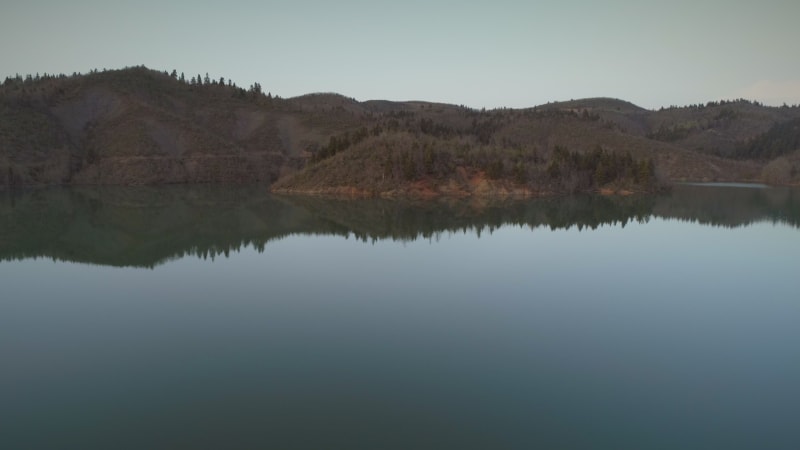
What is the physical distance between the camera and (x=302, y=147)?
113m

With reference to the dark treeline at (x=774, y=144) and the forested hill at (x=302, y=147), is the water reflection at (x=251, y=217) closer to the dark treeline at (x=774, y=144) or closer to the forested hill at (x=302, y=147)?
the forested hill at (x=302, y=147)

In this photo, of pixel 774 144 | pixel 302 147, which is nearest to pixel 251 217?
pixel 302 147

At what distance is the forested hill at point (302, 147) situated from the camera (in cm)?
6962

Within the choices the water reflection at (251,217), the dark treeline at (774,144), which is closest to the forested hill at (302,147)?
the dark treeline at (774,144)

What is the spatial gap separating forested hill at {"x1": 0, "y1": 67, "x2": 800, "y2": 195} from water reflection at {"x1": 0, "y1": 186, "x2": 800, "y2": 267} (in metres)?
7.93

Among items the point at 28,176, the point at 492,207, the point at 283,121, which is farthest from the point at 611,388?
the point at 283,121

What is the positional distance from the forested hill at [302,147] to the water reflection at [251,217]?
793 centimetres

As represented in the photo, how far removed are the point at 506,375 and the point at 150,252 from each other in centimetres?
2396

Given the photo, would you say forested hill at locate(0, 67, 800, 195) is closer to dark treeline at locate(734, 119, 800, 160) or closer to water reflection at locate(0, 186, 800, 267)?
dark treeline at locate(734, 119, 800, 160)

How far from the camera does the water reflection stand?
3288 cm

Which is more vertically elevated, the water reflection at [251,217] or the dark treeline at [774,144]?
the dark treeline at [774,144]

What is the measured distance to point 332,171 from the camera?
7044 centimetres

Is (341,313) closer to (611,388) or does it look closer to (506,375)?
(506,375)

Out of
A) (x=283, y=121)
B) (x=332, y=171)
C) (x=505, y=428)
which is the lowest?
(x=505, y=428)
